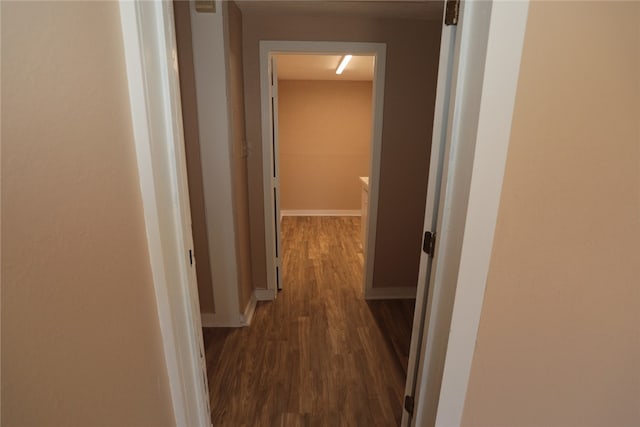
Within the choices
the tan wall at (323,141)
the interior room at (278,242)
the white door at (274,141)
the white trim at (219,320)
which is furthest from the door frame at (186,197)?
the tan wall at (323,141)

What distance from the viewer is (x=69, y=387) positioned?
687 millimetres

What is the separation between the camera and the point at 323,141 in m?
5.42

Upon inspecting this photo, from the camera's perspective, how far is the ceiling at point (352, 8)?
2.16 meters

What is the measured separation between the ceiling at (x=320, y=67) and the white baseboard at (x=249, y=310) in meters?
2.47

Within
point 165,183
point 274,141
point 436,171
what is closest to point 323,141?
point 274,141

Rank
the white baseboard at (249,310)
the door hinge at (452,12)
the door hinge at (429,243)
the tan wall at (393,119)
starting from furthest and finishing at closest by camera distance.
→ 1. the white baseboard at (249,310)
2. the tan wall at (393,119)
3. the door hinge at (429,243)
4. the door hinge at (452,12)

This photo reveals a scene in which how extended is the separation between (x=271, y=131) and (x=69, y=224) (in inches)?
80.3

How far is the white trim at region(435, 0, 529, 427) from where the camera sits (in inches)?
31.9

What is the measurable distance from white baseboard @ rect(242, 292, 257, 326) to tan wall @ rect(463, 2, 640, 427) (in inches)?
70.3

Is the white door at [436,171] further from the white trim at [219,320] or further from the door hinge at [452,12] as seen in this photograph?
the white trim at [219,320]

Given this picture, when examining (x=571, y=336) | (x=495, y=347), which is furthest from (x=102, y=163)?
(x=571, y=336)

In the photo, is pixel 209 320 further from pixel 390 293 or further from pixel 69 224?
pixel 69 224

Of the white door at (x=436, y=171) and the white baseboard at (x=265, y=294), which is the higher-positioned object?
the white door at (x=436, y=171)

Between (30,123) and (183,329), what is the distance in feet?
2.73
